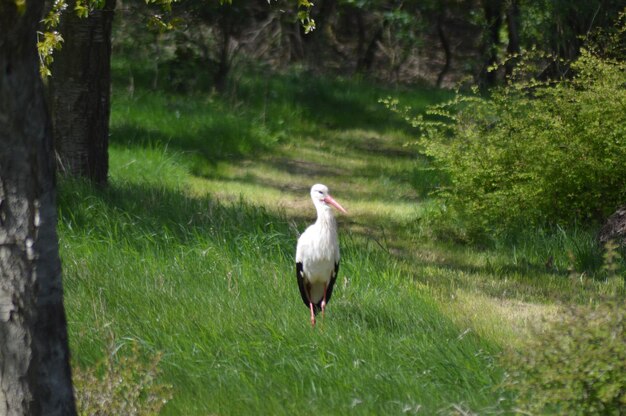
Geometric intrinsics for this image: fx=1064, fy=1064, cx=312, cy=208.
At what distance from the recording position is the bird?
679 cm

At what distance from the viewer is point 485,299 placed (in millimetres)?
7668

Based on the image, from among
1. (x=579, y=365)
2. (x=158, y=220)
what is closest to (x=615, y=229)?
(x=158, y=220)

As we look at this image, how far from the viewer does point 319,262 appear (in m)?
6.80

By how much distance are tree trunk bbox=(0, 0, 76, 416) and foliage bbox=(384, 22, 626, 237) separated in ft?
19.4

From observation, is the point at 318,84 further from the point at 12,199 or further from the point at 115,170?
the point at 12,199

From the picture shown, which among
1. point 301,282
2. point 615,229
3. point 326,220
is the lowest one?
point 301,282

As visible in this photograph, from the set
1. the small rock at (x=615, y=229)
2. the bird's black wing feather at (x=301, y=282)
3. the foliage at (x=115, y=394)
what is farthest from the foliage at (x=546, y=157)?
the foliage at (x=115, y=394)

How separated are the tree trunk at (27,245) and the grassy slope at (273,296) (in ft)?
3.69

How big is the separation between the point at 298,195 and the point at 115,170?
85.0 inches

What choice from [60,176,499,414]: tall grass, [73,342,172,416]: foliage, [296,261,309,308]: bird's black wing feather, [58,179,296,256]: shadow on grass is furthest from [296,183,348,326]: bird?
[73,342,172,416]: foliage

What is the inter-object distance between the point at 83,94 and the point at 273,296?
12.3 ft

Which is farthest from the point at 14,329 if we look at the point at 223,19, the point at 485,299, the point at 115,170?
the point at 223,19

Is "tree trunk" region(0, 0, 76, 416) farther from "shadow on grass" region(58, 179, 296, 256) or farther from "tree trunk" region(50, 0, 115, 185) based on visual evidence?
"tree trunk" region(50, 0, 115, 185)

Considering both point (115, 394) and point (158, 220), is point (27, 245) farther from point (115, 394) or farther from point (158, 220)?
point (158, 220)
